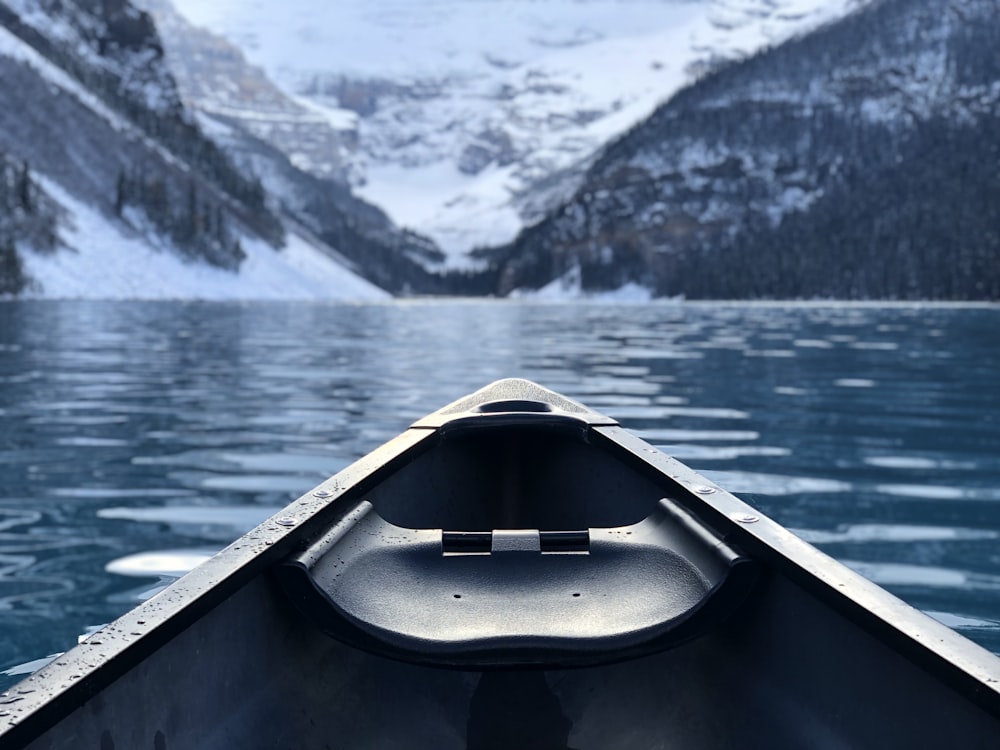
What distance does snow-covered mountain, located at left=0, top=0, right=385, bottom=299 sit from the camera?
81000mm

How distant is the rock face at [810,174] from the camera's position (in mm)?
129375

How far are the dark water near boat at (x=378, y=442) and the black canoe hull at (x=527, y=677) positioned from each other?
6.85 ft

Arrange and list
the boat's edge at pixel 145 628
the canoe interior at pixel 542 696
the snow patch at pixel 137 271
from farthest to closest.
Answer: the snow patch at pixel 137 271 → the canoe interior at pixel 542 696 → the boat's edge at pixel 145 628

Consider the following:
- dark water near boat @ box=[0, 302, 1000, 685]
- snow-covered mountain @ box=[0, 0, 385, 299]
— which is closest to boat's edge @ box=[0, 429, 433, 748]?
dark water near boat @ box=[0, 302, 1000, 685]

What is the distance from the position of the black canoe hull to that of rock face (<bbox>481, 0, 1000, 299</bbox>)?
123 meters

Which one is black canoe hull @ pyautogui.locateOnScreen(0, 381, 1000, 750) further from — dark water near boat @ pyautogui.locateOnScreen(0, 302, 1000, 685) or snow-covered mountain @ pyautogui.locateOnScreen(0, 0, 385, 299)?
snow-covered mountain @ pyautogui.locateOnScreen(0, 0, 385, 299)

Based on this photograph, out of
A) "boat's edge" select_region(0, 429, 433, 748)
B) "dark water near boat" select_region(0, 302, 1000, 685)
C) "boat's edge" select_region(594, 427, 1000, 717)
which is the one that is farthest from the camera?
"dark water near boat" select_region(0, 302, 1000, 685)

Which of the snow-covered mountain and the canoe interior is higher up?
the snow-covered mountain

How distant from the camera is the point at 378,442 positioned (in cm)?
1098

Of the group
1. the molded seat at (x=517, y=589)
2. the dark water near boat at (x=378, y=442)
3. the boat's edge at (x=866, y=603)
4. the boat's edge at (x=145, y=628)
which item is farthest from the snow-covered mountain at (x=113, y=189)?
the boat's edge at (x=866, y=603)

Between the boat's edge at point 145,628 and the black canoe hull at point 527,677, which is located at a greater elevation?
the boat's edge at point 145,628

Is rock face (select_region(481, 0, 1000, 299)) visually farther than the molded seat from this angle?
Yes

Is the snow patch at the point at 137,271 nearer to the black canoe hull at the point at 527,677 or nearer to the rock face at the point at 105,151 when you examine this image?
the rock face at the point at 105,151

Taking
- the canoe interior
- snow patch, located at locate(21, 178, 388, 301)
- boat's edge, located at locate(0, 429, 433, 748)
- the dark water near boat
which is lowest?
the dark water near boat
